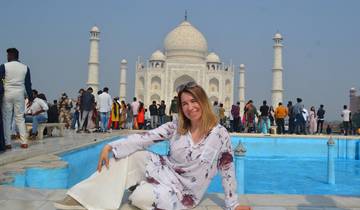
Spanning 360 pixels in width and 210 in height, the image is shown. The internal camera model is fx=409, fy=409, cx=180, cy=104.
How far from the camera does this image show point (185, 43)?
112 feet

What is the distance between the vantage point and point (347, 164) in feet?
27.2

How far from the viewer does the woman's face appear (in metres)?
2.23

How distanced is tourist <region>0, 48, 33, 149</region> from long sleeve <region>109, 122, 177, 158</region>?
9.35ft

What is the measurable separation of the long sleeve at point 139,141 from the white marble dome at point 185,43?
1261 inches

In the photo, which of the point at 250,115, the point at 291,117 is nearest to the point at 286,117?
the point at 291,117

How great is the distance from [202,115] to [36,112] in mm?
5387

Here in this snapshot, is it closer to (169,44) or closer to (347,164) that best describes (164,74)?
(169,44)

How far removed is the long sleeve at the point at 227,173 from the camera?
2.20 metres

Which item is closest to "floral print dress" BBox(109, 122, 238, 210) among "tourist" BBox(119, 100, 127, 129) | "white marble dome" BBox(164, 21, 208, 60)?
"tourist" BBox(119, 100, 127, 129)

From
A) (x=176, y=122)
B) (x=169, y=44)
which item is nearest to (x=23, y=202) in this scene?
(x=176, y=122)

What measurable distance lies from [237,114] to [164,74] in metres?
20.5

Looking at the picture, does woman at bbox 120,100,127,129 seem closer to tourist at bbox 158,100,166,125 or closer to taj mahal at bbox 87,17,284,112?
tourist at bbox 158,100,166,125

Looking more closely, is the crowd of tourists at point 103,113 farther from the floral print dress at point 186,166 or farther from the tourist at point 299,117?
the floral print dress at point 186,166

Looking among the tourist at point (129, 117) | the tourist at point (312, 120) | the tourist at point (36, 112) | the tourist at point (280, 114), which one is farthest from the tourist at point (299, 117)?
the tourist at point (36, 112)
